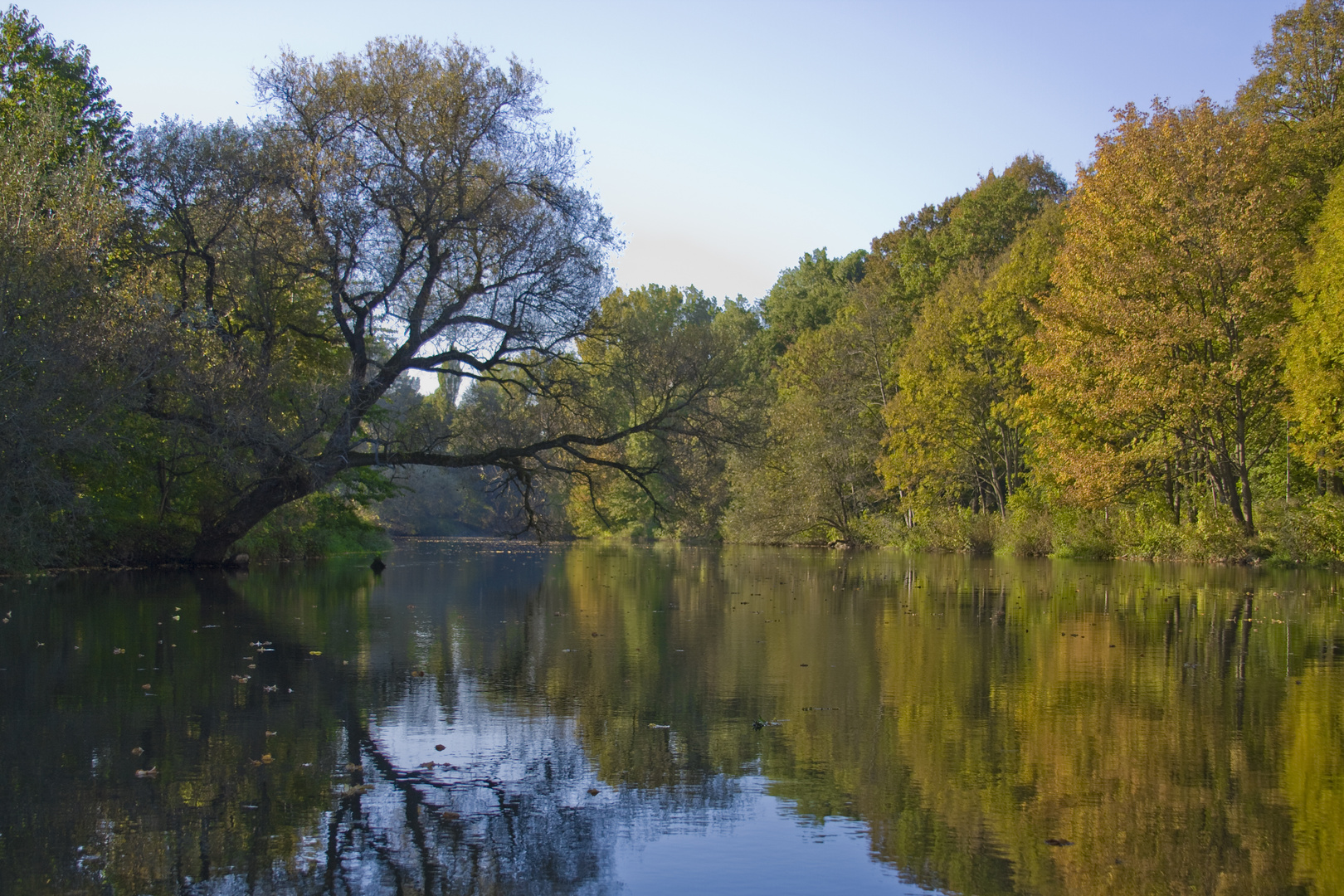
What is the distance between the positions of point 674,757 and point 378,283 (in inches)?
819

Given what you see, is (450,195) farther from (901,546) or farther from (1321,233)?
(901,546)

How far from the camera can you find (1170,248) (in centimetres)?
2964

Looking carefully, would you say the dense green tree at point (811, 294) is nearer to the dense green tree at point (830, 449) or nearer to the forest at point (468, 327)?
the dense green tree at point (830, 449)

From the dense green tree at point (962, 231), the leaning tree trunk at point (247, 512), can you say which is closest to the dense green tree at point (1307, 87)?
the dense green tree at point (962, 231)

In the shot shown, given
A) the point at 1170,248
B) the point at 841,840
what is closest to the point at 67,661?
the point at 841,840

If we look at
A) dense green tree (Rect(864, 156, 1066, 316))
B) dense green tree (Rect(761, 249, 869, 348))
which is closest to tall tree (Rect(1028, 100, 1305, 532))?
dense green tree (Rect(864, 156, 1066, 316))

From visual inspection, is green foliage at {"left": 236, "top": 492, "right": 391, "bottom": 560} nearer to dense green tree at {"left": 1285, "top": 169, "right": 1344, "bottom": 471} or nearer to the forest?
the forest

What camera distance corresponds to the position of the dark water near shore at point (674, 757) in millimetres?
4551

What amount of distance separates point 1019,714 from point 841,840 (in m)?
3.34

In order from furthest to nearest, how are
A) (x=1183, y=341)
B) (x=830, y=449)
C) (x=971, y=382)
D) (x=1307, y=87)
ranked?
(x=830, y=449) → (x=971, y=382) → (x=1307, y=87) → (x=1183, y=341)

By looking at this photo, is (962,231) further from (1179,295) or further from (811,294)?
(1179,295)

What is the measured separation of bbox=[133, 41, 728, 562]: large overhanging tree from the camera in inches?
910

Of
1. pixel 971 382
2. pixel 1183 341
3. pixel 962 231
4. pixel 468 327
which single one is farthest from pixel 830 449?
pixel 468 327

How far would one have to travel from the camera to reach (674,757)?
6.48 meters
